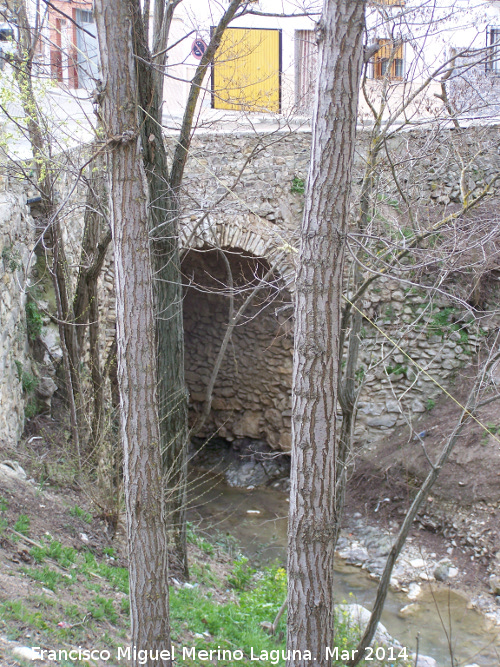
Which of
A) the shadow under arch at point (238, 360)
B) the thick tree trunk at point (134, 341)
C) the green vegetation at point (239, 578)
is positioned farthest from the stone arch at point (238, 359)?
the thick tree trunk at point (134, 341)

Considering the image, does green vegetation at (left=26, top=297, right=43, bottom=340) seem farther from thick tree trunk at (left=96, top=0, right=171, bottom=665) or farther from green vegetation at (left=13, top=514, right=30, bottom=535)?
thick tree trunk at (left=96, top=0, right=171, bottom=665)

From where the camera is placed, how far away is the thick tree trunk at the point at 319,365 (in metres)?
2.54

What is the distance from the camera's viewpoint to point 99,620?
11.3 feet

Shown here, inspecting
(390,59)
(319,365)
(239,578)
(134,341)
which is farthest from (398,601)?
(390,59)

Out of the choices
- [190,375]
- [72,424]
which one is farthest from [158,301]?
[190,375]

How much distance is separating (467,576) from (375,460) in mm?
1955

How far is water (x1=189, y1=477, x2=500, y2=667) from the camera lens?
5035mm

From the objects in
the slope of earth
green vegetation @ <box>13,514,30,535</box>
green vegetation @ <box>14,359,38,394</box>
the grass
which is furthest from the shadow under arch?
green vegetation @ <box>13,514,30,535</box>

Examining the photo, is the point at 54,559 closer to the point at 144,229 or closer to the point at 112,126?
the point at 144,229

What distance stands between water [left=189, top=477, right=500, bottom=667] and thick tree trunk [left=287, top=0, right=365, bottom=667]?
1.61 metres

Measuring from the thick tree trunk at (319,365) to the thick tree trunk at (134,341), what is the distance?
2.18 feet

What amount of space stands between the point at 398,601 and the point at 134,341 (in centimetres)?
458

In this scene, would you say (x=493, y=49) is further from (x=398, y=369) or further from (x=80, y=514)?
(x=80, y=514)

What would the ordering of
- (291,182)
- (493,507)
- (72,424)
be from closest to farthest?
(72,424)
(493,507)
(291,182)
